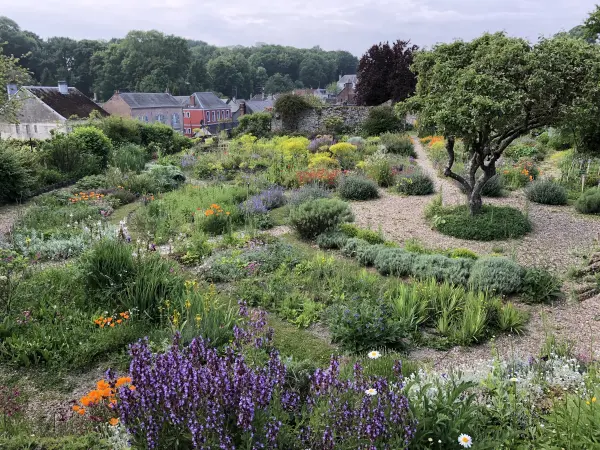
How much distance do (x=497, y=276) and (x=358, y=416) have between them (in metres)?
4.07

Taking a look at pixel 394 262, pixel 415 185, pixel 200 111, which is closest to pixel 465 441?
pixel 394 262

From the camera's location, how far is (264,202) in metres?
10.2

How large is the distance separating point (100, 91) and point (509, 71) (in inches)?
2563

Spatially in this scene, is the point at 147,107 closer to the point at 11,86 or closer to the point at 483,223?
the point at 11,86

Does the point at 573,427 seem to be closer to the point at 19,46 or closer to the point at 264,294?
the point at 264,294

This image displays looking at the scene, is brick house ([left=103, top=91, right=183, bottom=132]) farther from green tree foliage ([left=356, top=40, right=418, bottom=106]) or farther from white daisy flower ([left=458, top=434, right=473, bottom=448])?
white daisy flower ([left=458, top=434, right=473, bottom=448])

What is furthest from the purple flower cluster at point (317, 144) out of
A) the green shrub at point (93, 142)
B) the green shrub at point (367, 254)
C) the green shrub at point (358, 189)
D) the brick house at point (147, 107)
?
the brick house at point (147, 107)

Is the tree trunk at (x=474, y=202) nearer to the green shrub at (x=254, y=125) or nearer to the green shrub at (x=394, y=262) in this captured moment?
the green shrub at (x=394, y=262)

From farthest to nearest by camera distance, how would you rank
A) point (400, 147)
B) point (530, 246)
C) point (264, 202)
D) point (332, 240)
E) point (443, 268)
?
point (400, 147)
point (264, 202)
point (530, 246)
point (332, 240)
point (443, 268)

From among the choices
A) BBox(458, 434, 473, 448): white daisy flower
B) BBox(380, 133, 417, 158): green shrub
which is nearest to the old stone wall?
BBox(380, 133, 417, 158): green shrub

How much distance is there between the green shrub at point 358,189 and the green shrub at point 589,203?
4393mm

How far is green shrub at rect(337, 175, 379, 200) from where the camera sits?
11414mm

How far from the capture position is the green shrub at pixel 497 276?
5770 mm

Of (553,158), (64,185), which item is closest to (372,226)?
(64,185)
